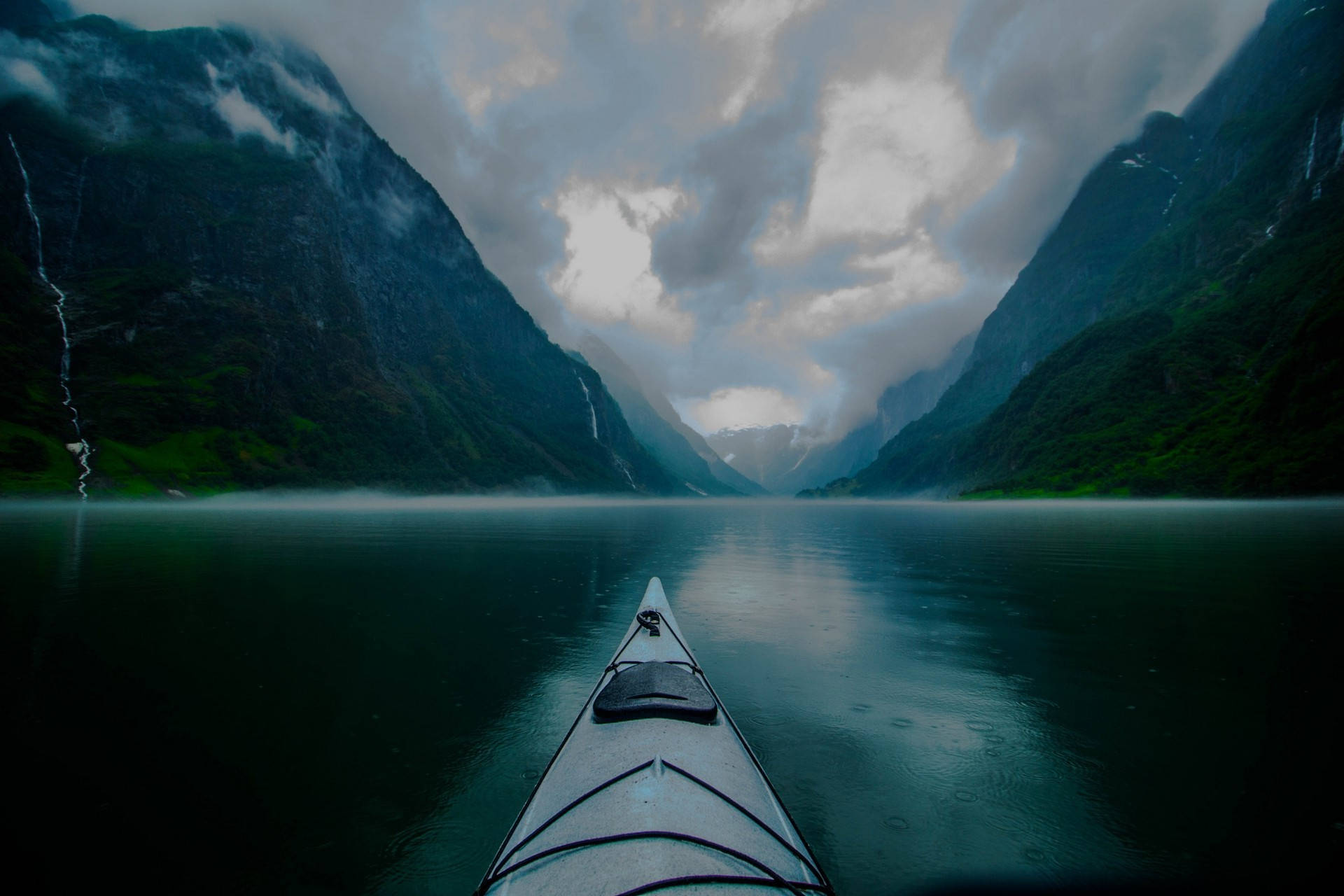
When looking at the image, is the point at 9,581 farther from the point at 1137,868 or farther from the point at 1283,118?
the point at 1283,118

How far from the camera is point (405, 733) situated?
981cm

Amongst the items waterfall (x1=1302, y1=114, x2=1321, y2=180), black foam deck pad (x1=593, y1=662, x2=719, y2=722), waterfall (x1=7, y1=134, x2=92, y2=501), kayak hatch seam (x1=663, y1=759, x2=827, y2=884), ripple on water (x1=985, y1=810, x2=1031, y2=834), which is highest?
waterfall (x1=1302, y1=114, x2=1321, y2=180)

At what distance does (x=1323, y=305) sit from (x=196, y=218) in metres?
281

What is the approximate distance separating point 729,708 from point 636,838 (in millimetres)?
6932

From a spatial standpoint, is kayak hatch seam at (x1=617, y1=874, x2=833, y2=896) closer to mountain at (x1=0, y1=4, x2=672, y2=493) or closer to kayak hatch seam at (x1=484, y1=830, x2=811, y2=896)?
kayak hatch seam at (x1=484, y1=830, x2=811, y2=896)

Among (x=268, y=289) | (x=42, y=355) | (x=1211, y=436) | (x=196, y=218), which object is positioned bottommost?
(x=1211, y=436)

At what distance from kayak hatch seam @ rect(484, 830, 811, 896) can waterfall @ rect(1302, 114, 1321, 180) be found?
24995cm

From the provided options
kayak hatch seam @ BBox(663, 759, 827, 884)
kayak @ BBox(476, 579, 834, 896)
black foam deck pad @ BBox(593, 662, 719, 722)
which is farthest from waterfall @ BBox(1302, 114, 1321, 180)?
kayak hatch seam @ BBox(663, 759, 827, 884)

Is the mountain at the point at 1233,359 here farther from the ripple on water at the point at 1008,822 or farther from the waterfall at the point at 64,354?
the waterfall at the point at 64,354

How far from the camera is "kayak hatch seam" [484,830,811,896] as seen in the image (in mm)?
4523

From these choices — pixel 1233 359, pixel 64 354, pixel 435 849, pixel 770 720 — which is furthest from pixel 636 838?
pixel 1233 359

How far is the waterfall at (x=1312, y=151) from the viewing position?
15462 centimetres

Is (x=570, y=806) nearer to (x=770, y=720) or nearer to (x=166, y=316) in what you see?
(x=770, y=720)

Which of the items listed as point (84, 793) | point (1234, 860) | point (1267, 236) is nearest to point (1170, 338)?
point (1267, 236)
